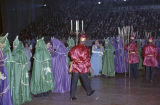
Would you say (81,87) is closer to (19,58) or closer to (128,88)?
(128,88)

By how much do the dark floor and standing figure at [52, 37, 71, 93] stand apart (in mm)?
267

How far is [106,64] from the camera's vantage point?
7723 millimetres

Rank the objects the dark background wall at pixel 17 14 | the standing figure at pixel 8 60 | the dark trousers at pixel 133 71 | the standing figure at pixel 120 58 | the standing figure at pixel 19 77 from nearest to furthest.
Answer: the standing figure at pixel 8 60 → the standing figure at pixel 19 77 → the dark trousers at pixel 133 71 → the standing figure at pixel 120 58 → the dark background wall at pixel 17 14

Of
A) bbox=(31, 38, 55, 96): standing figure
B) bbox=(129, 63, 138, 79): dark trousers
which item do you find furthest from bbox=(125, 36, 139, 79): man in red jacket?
bbox=(31, 38, 55, 96): standing figure

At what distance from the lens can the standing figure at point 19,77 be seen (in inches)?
171

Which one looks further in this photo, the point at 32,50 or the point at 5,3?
Answer: the point at 5,3

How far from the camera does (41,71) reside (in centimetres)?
504

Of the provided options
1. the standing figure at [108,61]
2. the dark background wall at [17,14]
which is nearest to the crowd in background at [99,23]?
the dark background wall at [17,14]

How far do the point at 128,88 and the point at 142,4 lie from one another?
30.6ft

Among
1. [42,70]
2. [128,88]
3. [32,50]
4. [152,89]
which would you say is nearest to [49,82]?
[42,70]

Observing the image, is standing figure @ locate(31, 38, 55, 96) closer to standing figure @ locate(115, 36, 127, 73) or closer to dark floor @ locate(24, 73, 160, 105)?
dark floor @ locate(24, 73, 160, 105)

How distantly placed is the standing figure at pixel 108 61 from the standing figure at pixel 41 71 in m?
3.00

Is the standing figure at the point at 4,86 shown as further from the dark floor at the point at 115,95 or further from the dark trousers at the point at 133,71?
the dark trousers at the point at 133,71

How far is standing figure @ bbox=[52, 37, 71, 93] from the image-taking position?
18.0 ft
